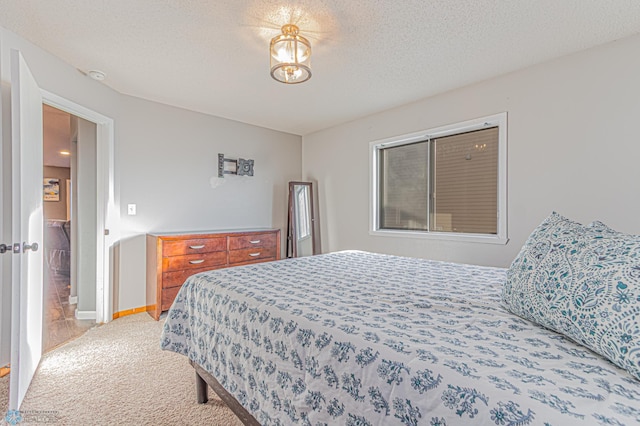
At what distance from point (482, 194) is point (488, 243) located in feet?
1.70

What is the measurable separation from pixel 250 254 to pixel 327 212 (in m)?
1.34

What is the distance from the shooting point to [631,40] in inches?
85.1

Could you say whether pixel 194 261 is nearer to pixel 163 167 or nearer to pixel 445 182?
pixel 163 167

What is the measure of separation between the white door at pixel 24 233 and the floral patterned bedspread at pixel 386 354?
81 cm

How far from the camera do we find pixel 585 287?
2.85 feet

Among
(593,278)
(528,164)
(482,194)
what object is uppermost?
(528,164)

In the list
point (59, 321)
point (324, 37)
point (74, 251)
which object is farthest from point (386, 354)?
point (74, 251)

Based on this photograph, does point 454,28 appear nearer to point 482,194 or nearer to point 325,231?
point 482,194

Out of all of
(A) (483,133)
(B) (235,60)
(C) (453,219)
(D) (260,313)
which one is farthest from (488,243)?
(B) (235,60)

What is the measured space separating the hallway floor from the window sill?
325 centimetres

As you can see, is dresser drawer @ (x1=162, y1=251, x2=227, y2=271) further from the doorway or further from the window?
the window

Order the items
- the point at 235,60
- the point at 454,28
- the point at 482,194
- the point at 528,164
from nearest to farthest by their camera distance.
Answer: the point at 454,28 < the point at 235,60 < the point at 528,164 < the point at 482,194

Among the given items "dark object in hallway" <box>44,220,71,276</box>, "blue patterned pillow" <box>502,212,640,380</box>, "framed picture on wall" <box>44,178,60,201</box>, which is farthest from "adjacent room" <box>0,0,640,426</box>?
"framed picture on wall" <box>44,178,60,201</box>

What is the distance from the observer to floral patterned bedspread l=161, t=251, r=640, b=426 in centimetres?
69
